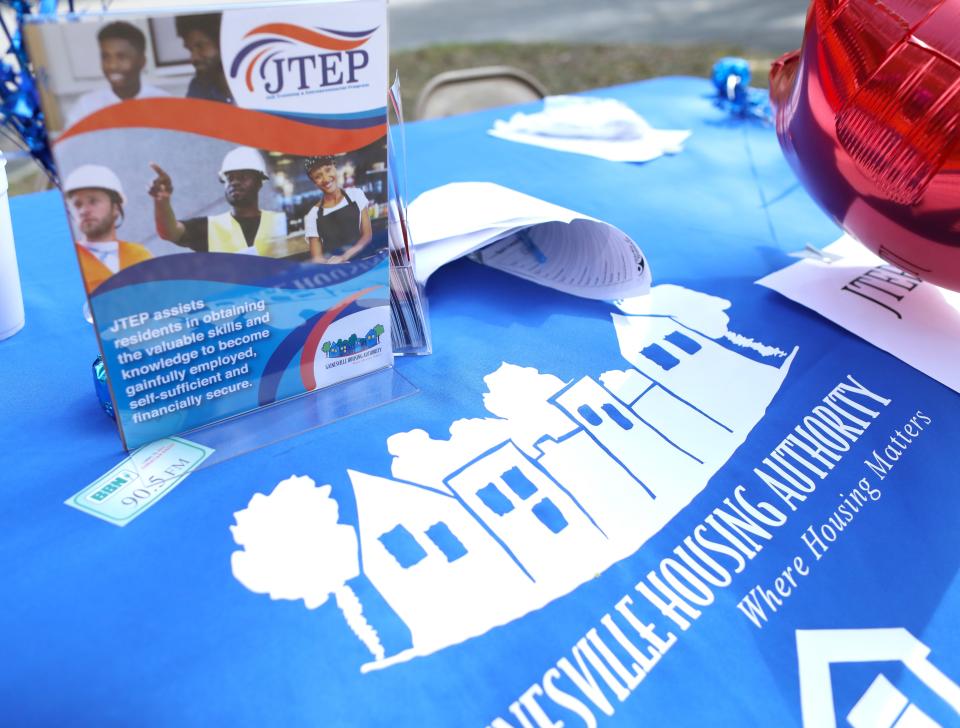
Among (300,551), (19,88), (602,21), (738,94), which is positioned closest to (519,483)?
(300,551)

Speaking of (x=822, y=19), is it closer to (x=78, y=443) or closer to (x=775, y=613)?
(x=775, y=613)

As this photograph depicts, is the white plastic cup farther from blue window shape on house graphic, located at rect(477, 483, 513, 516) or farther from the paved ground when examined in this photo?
the paved ground

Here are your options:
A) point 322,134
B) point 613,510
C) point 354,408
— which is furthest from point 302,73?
point 613,510

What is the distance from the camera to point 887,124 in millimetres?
556

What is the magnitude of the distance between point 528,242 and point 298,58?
0.35 meters

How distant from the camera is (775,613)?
1.40ft

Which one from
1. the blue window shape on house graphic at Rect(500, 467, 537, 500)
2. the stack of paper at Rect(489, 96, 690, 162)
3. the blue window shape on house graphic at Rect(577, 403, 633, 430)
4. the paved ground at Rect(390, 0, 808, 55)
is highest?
the stack of paper at Rect(489, 96, 690, 162)

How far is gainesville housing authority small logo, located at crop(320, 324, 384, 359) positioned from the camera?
1.78 feet

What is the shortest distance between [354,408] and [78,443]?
0.60 ft

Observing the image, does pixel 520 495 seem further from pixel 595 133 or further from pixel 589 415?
pixel 595 133

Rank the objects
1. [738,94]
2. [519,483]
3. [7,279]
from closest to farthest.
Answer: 1. [519,483]
2. [7,279]
3. [738,94]

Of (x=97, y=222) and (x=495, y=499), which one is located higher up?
Answer: (x=97, y=222)

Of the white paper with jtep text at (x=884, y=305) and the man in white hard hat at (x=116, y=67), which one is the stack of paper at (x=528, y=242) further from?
the man in white hard hat at (x=116, y=67)

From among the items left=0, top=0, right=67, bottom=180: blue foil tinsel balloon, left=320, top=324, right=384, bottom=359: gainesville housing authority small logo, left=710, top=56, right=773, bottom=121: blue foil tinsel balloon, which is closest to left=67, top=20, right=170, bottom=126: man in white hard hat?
left=0, top=0, right=67, bottom=180: blue foil tinsel balloon
